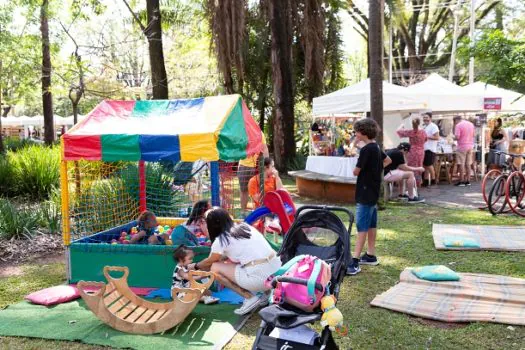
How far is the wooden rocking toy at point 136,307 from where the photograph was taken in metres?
4.50

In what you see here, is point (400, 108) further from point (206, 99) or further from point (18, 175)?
point (18, 175)

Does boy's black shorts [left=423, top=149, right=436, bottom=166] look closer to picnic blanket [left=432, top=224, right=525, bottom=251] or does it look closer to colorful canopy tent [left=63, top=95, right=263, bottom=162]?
picnic blanket [left=432, top=224, right=525, bottom=251]

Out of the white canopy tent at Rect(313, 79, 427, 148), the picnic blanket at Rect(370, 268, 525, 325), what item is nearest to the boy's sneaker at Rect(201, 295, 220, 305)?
the picnic blanket at Rect(370, 268, 525, 325)

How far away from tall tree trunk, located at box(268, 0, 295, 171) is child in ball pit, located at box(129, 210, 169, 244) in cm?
1055

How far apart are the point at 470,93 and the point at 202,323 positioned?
1164cm

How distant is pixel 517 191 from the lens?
9578 mm

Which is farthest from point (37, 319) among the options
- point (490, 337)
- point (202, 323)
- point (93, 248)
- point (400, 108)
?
point (400, 108)

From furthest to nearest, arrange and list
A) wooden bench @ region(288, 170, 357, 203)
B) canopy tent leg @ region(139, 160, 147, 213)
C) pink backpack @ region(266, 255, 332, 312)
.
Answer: wooden bench @ region(288, 170, 357, 203) < canopy tent leg @ region(139, 160, 147, 213) < pink backpack @ region(266, 255, 332, 312)

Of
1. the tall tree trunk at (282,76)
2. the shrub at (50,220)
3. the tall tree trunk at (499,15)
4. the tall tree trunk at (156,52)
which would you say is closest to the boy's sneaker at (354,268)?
the shrub at (50,220)

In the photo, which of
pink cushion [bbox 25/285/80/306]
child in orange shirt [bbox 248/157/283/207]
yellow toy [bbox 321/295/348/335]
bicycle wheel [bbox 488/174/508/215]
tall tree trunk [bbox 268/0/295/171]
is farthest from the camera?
tall tree trunk [bbox 268/0/295/171]

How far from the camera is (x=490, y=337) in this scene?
4.20 meters

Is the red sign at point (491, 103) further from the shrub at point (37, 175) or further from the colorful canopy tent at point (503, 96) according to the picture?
the shrub at point (37, 175)

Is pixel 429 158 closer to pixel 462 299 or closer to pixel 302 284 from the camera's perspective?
pixel 462 299

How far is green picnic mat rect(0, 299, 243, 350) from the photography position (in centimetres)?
430
